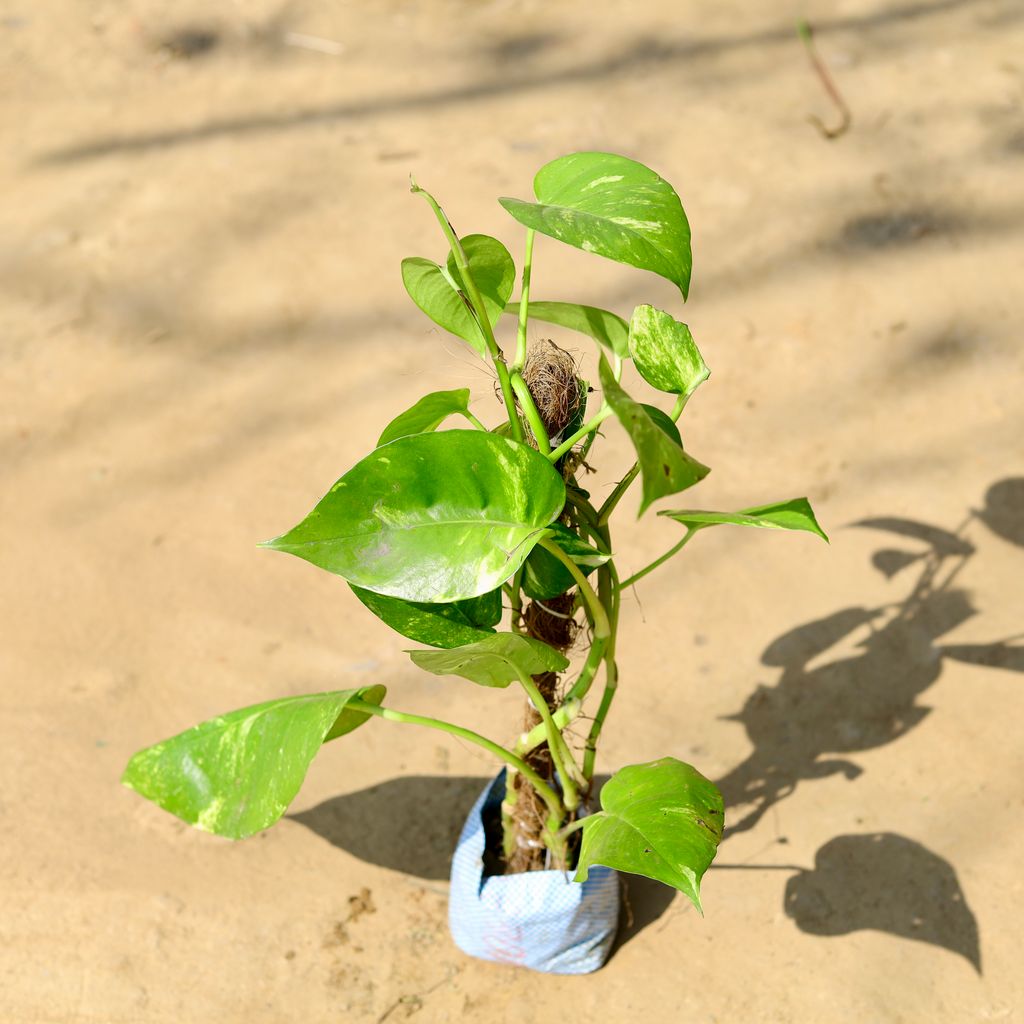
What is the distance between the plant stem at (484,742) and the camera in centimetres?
105

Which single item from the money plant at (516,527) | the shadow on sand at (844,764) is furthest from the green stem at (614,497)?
the shadow on sand at (844,764)

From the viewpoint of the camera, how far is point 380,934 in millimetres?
1374

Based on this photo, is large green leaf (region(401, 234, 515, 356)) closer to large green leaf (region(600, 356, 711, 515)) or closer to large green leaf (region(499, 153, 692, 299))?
large green leaf (region(499, 153, 692, 299))

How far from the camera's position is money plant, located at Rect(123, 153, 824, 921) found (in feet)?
2.81

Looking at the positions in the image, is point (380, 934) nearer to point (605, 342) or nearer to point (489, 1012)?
point (489, 1012)

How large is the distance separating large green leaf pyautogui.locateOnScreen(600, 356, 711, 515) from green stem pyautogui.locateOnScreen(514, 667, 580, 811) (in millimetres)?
250

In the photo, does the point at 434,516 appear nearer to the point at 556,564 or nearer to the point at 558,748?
the point at 556,564

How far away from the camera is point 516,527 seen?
0.87 metres

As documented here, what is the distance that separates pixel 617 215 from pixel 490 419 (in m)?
0.96

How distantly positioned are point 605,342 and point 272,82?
177cm

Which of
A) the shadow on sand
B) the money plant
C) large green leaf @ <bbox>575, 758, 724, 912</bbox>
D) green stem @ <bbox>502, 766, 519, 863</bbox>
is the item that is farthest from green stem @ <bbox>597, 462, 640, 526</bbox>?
the shadow on sand

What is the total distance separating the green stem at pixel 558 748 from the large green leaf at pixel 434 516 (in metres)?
0.15

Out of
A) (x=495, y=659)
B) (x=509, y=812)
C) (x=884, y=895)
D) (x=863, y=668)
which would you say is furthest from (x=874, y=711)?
(x=495, y=659)

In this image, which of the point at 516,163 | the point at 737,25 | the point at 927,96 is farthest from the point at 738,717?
the point at 737,25
